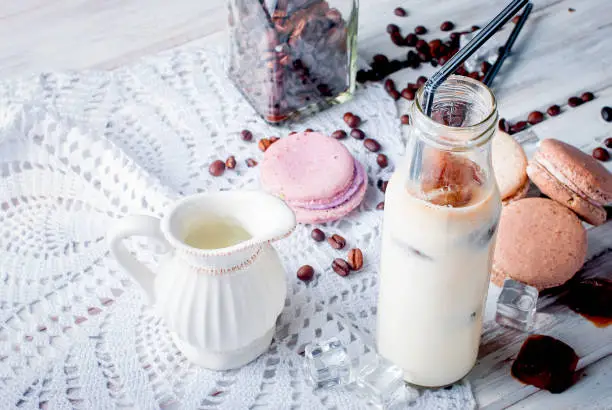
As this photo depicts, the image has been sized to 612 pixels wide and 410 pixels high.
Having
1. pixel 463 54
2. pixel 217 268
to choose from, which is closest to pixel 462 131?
pixel 463 54

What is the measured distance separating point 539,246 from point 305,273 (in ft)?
1.06

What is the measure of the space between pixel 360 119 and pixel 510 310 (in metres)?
0.46

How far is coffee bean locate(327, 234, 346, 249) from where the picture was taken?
49.9 inches

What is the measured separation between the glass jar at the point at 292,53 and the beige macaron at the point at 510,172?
314mm

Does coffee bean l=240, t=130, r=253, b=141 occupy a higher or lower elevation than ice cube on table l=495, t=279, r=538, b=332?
higher

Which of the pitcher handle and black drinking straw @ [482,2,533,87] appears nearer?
the pitcher handle

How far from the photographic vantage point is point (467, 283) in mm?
964

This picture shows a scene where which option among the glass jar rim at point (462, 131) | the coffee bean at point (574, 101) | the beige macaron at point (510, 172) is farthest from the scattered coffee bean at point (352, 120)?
the glass jar rim at point (462, 131)

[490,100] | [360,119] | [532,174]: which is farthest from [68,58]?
[490,100]

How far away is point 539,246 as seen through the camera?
3.90 feet

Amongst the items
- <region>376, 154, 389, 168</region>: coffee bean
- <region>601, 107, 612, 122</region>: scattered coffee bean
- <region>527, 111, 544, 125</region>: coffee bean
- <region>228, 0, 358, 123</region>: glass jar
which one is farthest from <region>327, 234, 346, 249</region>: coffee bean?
<region>601, 107, 612, 122</region>: scattered coffee bean

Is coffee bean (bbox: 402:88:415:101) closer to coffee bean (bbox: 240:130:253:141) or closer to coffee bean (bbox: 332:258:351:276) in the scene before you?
coffee bean (bbox: 240:130:253:141)

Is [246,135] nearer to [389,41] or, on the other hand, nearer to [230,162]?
[230,162]

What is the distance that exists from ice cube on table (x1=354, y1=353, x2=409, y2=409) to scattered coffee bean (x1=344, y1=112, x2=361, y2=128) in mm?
481
